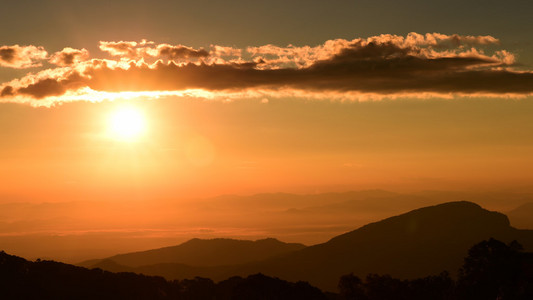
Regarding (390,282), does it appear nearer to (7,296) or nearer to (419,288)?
(419,288)

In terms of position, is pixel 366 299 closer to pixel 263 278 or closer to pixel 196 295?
pixel 263 278

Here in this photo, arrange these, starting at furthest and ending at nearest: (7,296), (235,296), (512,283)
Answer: (7,296)
(235,296)
(512,283)

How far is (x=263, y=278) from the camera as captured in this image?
180m

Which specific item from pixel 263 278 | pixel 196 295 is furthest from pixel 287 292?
pixel 196 295

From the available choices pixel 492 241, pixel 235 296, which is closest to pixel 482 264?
pixel 492 241

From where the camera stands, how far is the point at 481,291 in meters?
154

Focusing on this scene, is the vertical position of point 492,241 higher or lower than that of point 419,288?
higher

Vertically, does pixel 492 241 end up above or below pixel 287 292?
above

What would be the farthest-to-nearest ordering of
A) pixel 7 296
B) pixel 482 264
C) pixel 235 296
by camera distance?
pixel 7 296 → pixel 235 296 → pixel 482 264

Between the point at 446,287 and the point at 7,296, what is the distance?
132937mm

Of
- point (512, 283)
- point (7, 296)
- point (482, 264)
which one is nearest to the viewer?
point (512, 283)

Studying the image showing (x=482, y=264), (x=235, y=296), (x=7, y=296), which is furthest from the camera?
(x=7, y=296)

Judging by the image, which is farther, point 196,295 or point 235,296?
point 196,295

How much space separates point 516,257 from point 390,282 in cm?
3965
